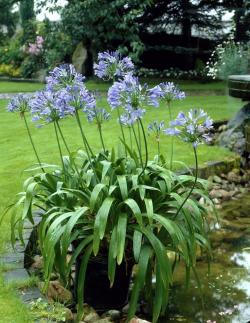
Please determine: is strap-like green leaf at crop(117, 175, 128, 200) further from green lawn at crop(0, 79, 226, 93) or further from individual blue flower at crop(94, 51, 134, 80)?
green lawn at crop(0, 79, 226, 93)

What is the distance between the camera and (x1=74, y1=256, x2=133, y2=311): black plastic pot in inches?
123

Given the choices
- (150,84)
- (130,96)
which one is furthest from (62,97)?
(150,84)

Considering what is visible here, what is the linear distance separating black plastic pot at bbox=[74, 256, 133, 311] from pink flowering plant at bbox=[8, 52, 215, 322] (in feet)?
0.25

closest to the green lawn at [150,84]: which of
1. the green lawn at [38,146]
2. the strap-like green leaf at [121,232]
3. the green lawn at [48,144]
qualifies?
the green lawn at [38,146]

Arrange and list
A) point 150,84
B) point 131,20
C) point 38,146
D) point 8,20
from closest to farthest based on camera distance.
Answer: point 38,146
point 150,84
point 131,20
point 8,20

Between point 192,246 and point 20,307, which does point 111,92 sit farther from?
point 20,307

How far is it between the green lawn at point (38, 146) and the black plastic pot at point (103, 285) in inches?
19.5

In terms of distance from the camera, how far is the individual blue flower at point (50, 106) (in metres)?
2.86

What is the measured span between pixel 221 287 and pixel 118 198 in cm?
114

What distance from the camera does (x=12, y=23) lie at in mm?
23875

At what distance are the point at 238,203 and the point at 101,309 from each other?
272cm

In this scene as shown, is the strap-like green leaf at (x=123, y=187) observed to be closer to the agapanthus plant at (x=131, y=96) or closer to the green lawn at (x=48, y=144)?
the agapanthus plant at (x=131, y=96)

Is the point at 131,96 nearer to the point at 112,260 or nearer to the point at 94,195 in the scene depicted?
the point at 94,195

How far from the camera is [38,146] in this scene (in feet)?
A: 22.3
